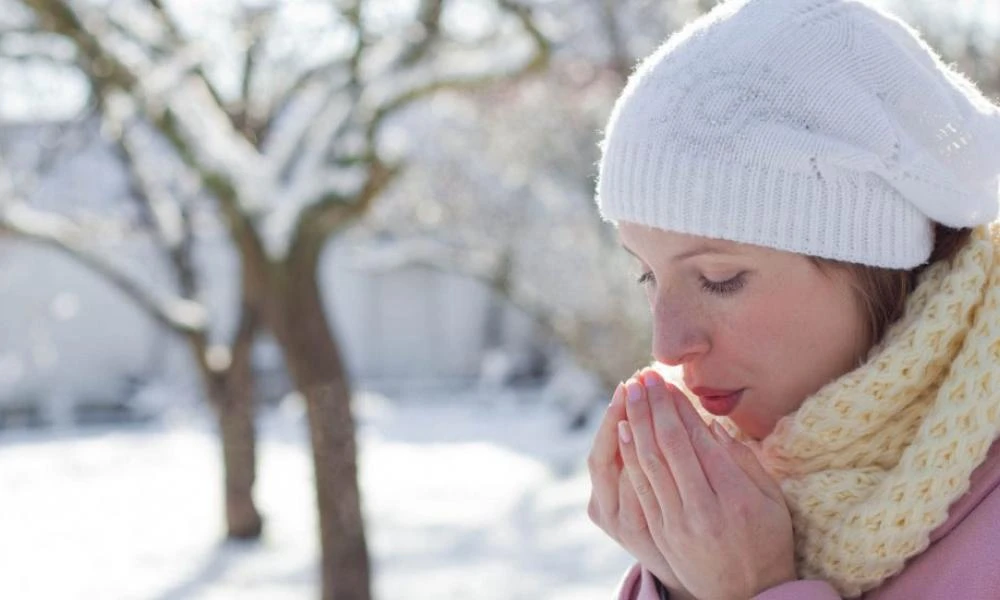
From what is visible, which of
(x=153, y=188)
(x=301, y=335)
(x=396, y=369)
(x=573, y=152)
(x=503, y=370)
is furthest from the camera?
(x=396, y=369)

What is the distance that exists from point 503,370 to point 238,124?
1180 centimetres

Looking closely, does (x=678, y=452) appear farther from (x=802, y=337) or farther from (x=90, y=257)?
(x=90, y=257)

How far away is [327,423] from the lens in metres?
6.34

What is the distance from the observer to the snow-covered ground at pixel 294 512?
8.68 m

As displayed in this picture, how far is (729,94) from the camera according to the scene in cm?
115

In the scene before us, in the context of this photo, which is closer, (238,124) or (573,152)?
(238,124)

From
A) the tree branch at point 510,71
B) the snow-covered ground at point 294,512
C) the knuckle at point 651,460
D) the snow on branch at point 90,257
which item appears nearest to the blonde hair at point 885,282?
the knuckle at point 651,460

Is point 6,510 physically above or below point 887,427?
below

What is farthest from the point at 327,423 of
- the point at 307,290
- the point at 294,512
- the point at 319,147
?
the point at 294,512

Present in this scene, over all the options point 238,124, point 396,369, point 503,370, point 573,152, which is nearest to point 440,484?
point 573,152

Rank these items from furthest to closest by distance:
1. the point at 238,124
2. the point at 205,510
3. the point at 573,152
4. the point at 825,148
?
the point at 573,152, the point at 205,510, the point at 238,124, the point at 825,148

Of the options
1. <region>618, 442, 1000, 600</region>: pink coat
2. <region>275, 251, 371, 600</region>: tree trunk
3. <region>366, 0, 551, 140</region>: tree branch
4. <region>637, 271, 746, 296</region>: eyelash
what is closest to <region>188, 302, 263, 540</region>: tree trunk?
<region>275, 251, 371, 600</region>: tree trunk

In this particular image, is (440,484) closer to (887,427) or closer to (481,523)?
(481,523)

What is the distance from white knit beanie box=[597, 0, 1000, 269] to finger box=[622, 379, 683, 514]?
178 mm
